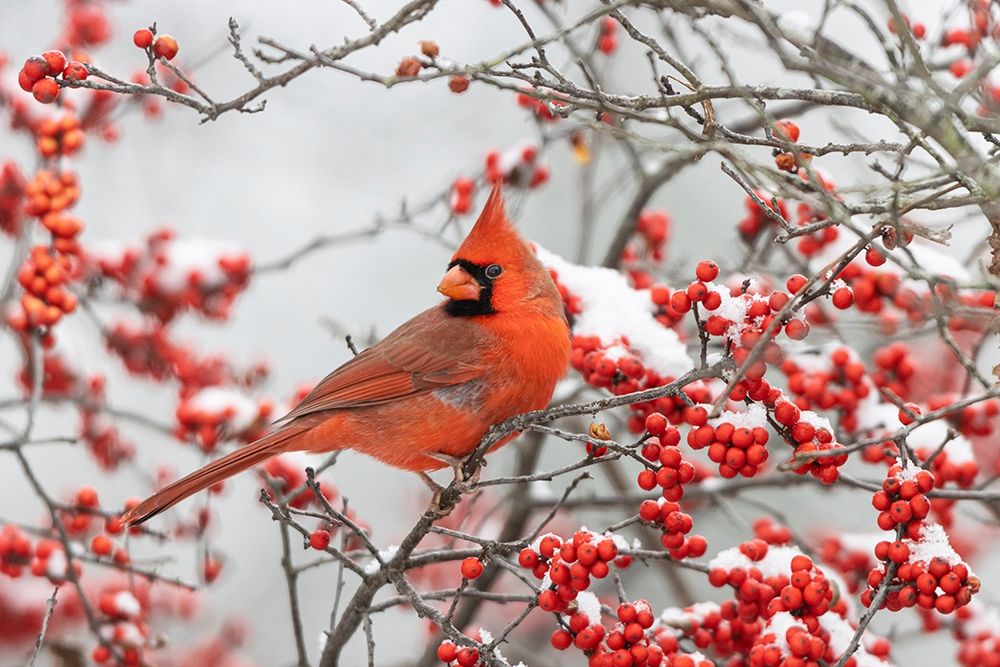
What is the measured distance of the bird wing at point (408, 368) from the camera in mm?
3213

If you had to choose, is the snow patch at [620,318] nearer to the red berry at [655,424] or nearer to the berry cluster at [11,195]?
the red berry at [655,424]

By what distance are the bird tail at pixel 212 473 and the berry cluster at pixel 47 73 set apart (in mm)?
1016

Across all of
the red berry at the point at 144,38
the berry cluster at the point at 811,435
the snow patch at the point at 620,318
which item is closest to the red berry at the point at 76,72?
the red berry at the point at 144,38

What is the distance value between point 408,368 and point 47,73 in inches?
52.0

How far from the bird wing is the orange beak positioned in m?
0.09

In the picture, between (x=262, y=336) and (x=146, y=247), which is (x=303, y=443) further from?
(x=262, y=336)

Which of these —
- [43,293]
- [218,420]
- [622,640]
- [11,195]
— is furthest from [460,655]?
[11,195]

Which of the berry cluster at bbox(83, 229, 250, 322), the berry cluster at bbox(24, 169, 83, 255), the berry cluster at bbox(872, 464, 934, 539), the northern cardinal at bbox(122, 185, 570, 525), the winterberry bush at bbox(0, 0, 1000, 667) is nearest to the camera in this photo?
the winterberry bush at bbox(0, 0, 1000, 667)

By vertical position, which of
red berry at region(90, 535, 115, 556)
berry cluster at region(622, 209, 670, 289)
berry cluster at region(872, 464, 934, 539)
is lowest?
berry cluster at region(872, 464, 934, 539)

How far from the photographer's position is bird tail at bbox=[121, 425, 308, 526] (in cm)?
289

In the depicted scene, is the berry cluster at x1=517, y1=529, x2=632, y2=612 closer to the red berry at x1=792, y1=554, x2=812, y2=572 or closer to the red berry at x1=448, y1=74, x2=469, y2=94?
the red berry at x1=792, y1=554, x2=812, y2=572

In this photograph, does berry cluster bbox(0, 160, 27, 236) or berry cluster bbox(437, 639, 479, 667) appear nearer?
berry cluster bbox(437, 639, 479, 667)

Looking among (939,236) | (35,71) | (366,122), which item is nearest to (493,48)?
(366,122)

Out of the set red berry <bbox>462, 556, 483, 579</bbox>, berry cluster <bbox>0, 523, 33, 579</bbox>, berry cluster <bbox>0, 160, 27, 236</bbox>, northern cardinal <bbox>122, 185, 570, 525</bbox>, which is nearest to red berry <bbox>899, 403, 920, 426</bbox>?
red berry <bbox>462, 556, 483, 579</bbox>
